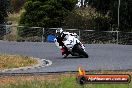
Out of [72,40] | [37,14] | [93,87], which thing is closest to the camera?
[93,87]

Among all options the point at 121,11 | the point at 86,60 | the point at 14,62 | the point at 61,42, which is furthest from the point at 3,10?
the point at 14,62

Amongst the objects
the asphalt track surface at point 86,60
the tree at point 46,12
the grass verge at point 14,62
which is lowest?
the asphalt track surface at point 86,60

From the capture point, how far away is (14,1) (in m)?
75.1

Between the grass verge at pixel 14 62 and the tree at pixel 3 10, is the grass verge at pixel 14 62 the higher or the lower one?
the lower one

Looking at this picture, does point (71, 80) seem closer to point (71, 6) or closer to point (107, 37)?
point (107, 37)

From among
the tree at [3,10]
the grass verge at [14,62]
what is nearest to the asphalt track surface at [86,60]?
the grass verge at [14,62]

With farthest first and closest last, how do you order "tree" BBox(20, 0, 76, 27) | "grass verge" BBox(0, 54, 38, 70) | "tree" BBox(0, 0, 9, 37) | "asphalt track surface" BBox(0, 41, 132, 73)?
1. "tree" BBox(0, 0, 9, 37)
2. "tree" BBox(20, 0, 76, 27)
3. "grass verge" BBox(0, 54, 38, 70)
4. "asphalt track surface" BBox(0, 41, 132, 73)

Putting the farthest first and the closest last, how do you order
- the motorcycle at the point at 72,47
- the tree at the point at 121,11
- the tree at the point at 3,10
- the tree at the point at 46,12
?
the tree at the point at 3,10 → the tree at the point at 46,12 → the tree at the point at 121,11 → the motorcycle at the point at 72,47

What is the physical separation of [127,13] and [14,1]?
3863 centimetres

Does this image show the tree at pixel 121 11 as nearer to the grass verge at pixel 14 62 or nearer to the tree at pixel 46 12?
the tree at pixel 46 12

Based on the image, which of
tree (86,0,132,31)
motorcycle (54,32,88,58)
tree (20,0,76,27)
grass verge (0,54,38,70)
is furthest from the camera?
tree (20,0,76,27)

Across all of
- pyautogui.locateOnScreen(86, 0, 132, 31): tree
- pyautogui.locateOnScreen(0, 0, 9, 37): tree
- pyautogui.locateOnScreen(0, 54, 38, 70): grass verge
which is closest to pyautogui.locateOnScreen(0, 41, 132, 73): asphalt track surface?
pyautogui.locateOnScreen(0, 54, 38, 70): grass verge

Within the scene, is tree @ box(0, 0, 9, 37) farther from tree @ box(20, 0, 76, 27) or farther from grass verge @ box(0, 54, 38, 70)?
grass verge @ box(0, 54, 38, 70)

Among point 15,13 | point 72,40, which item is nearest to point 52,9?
point 72,40
